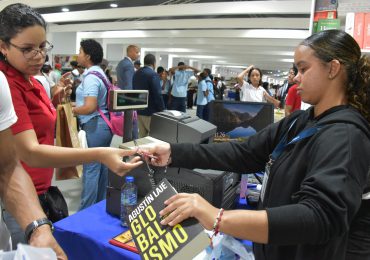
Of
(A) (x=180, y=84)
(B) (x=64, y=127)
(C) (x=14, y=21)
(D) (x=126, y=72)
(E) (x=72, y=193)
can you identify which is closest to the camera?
(C) (x=14, y=21)

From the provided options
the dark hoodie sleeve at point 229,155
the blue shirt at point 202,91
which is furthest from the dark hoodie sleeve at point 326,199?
the blue shirt at point 202,91

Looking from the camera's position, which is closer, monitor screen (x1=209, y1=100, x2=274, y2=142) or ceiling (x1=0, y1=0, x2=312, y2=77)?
monitor screen (x1=209, y1=100, x2=274, y2=142)

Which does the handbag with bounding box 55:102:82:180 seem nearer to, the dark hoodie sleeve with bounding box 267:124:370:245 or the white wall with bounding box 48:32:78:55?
the dark hoodie sleeve with bounding box 267:124:370:245

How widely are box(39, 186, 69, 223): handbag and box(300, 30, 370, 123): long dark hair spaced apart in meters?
1.28

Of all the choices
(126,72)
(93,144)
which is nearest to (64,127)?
(93,144)

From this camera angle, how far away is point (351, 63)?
1.07 m

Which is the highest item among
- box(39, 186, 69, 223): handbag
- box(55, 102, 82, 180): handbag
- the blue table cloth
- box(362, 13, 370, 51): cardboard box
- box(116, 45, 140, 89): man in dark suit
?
box(362, 13, 370, 51): cardboard box

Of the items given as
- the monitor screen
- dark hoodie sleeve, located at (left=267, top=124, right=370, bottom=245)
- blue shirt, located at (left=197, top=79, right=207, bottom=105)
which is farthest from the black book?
blue shirt, located at (left=197, top=79, right=207, bottom=105)

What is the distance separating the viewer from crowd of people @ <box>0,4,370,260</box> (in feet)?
2.86

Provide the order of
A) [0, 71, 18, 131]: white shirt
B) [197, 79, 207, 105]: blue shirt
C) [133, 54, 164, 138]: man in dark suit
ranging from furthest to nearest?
[197, 79, 207, 105]: blue shirt, [133, 54, 164, 138]: man in dark suit, [0, 71, 18, 131]: white shirt

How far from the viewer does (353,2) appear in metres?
2.71

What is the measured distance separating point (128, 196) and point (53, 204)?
35cm

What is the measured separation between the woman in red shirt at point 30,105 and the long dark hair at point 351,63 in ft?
2.70

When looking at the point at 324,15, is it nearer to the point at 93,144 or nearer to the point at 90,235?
the point at 93,144
